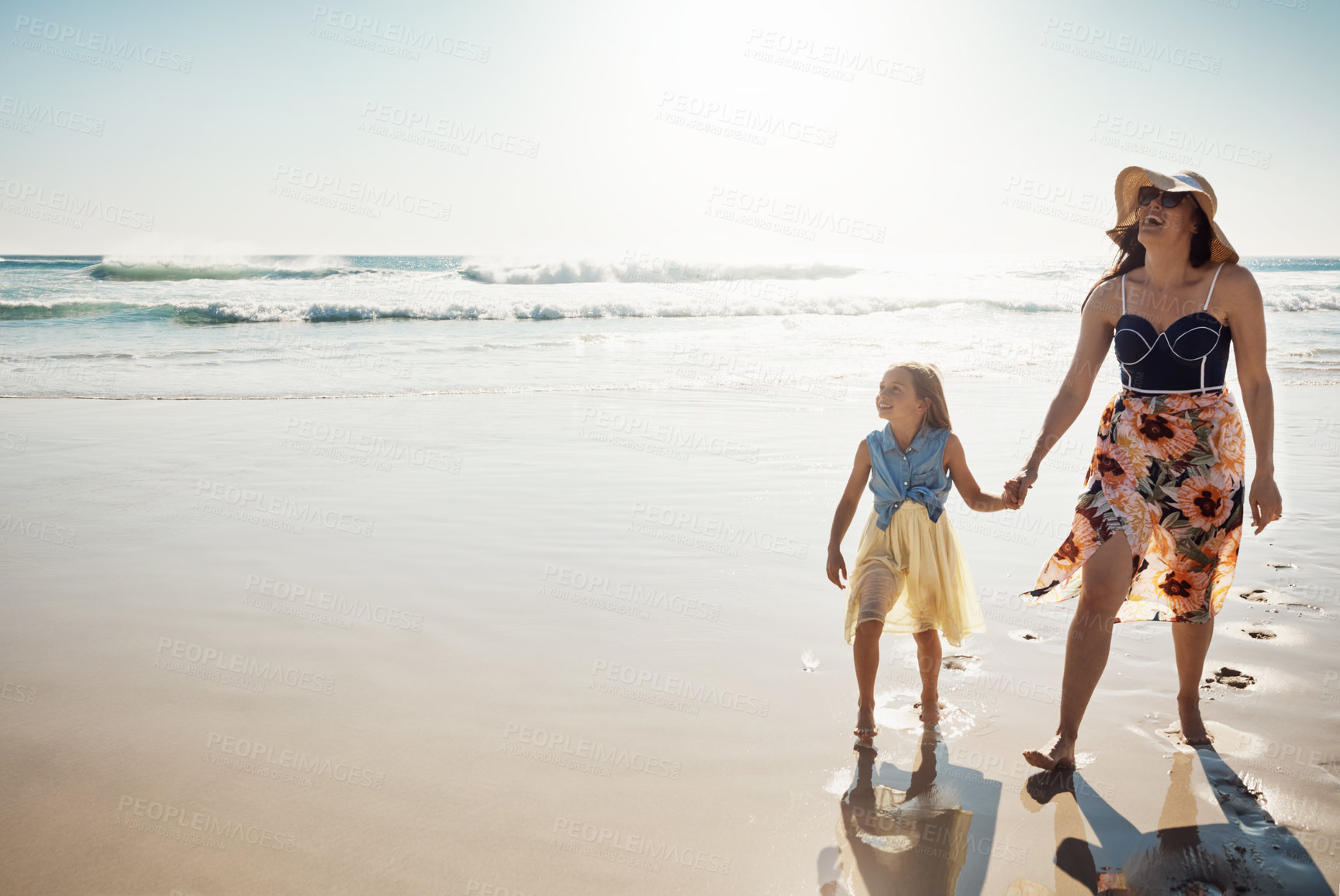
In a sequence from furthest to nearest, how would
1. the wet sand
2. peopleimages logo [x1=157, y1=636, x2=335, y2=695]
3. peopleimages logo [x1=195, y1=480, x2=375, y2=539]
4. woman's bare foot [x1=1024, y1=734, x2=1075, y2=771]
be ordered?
1. peopleimages logo [x1=195, y1=480, x2=375, y2=539]
2. peopleimages logo [x1=157, y1=636, x2=335, y2=695]
3. woman's bare foot [x1=1024, y1=734, x2=1075, y2=771]
4. the wet sand

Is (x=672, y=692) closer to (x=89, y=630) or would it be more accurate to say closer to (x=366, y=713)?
(x=366, y=713)

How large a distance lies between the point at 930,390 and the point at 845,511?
0.56 m

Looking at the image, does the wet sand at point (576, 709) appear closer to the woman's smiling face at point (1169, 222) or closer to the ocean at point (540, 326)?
the woman's smiling face at point (1169, 222)

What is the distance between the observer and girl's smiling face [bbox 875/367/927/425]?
3346 mm

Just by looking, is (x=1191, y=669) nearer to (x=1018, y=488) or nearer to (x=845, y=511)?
(x=1018, y=488)

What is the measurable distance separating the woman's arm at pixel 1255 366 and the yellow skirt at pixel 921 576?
0.98m

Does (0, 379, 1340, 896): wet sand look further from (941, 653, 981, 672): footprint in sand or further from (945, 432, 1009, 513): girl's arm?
(945, 432, 1009, 513): girl's arm

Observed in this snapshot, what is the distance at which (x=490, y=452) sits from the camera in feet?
25.4

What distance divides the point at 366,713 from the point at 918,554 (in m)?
2.15

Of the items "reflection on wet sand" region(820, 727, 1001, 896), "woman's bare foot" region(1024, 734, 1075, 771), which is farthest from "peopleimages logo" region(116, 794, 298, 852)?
"woman's bare foot" region(1024, 734, 1075, 771)

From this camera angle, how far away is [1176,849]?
2.55 m

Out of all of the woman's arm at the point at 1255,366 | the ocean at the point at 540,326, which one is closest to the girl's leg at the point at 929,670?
the woman's arm at the point at 1255,366

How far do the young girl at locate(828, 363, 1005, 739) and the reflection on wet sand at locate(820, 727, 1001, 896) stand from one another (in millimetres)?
346

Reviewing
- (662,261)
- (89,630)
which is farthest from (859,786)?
(662,261)
